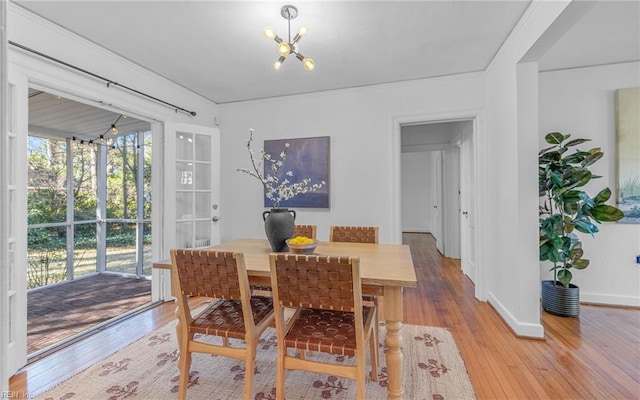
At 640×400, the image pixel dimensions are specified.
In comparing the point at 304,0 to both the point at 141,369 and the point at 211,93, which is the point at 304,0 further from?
the point at 141,369

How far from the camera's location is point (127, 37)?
234cm

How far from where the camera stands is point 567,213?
2.49 m

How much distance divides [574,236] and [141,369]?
4.10 m

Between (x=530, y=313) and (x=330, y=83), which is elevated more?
(x=330, y=83)

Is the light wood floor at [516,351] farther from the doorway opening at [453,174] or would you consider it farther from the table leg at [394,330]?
the doorway opening at [453,174]

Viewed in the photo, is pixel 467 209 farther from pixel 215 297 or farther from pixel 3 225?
pixel 3 225

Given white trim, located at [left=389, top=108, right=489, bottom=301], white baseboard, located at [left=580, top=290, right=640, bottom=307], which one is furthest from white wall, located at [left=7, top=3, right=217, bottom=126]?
white baseboard, located at [left=580, top=290, right=640, bottom=307]

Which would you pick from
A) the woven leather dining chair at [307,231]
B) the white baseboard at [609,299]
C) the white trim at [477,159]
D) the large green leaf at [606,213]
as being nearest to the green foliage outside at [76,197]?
the woven leather dining chair at [307,231]

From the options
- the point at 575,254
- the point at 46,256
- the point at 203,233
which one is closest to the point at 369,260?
the point at 575,254

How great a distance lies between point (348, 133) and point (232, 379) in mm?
2812

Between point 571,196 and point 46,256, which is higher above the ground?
point 571,196

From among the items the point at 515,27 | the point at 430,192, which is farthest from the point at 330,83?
the point at 430,192

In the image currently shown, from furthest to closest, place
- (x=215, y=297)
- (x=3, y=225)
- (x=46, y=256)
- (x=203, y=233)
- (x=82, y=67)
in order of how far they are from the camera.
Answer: (x=46, y=256)
(x=203, y=233)
(x=82, y=67)
(x=215, y=297)
(x=3, y=225)

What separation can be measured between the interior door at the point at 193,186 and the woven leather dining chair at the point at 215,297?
1831 mm
